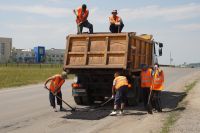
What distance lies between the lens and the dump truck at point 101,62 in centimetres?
1407

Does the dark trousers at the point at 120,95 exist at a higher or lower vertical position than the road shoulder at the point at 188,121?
higher

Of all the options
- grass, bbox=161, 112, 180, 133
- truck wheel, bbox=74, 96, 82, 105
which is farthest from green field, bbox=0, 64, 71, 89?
grass, bbox=161, 112, 180, 133

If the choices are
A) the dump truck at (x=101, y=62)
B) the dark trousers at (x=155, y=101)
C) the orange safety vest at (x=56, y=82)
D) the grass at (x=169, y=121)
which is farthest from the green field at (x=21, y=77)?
the grass at (x=169, y=121)

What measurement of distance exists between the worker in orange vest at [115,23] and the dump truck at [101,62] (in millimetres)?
974

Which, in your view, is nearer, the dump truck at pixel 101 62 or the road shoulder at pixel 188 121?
the road shoulder at pixel 188 121

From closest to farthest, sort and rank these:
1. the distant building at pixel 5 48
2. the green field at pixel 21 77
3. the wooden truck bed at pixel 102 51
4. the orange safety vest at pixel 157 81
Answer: the orange safety vest at pixel 157 81
the wooden truck bed at pixel 102 51
the green field at pixel 21 77
the distant building at pixel 5 48

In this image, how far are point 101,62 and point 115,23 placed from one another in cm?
244

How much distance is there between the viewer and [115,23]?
16141 mm

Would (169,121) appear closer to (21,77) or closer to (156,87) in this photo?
(156,87)

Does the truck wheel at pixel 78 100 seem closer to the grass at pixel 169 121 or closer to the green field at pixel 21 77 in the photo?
the grass at pixel 169 121

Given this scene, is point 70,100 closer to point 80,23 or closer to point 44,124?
point 80,23

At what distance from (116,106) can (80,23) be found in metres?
4.19

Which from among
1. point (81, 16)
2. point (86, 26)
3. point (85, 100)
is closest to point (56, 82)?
point (85, 100)

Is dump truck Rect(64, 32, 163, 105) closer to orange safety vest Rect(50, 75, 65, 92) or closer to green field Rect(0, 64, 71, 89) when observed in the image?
orange safety vest Rect(50, 75, 65, 92)
